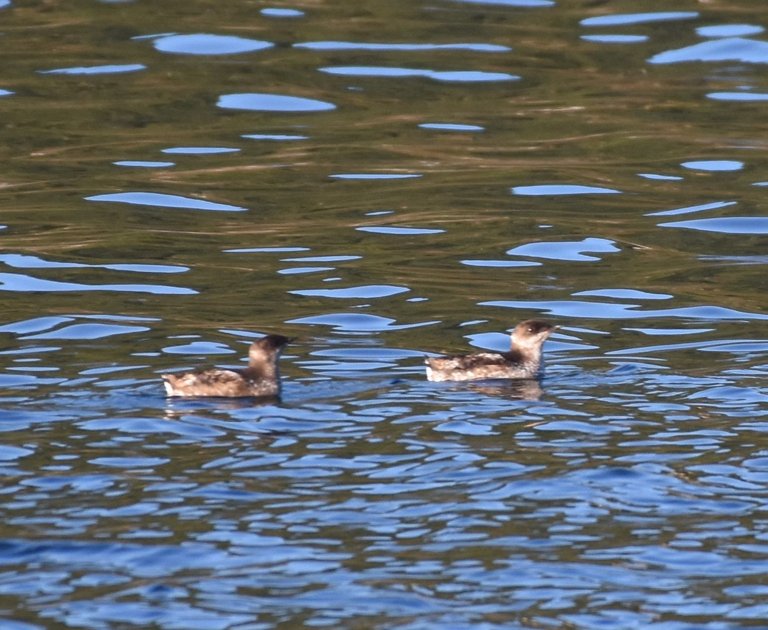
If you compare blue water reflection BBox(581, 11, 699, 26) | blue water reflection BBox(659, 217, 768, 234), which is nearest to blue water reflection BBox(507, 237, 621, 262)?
blue water reflection BBox(659, 217, 768, 234)

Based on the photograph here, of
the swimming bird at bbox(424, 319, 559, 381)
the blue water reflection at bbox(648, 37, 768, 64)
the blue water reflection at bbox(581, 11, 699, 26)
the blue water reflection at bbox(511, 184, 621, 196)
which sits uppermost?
the blue water reflection at bbox(581, 11, 699, 26)

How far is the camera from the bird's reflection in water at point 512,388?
45.2 feet

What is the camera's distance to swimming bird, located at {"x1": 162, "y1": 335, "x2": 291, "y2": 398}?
43.6 feet

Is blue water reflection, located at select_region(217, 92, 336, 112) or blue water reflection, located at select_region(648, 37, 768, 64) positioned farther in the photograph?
blue water reflection, located at select_region(648, 37, 768, 64)

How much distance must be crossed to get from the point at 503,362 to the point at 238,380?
2.39 m

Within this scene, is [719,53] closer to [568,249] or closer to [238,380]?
[568,249]

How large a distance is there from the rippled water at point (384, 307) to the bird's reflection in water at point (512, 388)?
76 mm

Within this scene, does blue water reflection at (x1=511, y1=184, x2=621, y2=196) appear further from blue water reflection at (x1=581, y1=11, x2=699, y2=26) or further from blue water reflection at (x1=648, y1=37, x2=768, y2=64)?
blue water reflection at (x1=581, y1=11, x2=699, y2=26)

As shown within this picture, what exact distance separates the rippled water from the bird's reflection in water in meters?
0.08

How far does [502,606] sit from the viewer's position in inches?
354

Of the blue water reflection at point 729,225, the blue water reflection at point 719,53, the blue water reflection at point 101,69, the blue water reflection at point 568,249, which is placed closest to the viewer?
the blue water reflection at point 568,249

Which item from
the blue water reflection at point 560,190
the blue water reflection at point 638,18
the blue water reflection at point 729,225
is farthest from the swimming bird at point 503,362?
the blue water reflection at point 638,18

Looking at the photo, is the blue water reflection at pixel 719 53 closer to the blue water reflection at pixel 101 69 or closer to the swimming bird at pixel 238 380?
the blue water reflection at pixel 101 69

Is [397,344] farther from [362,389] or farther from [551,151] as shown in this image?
[551,151]
